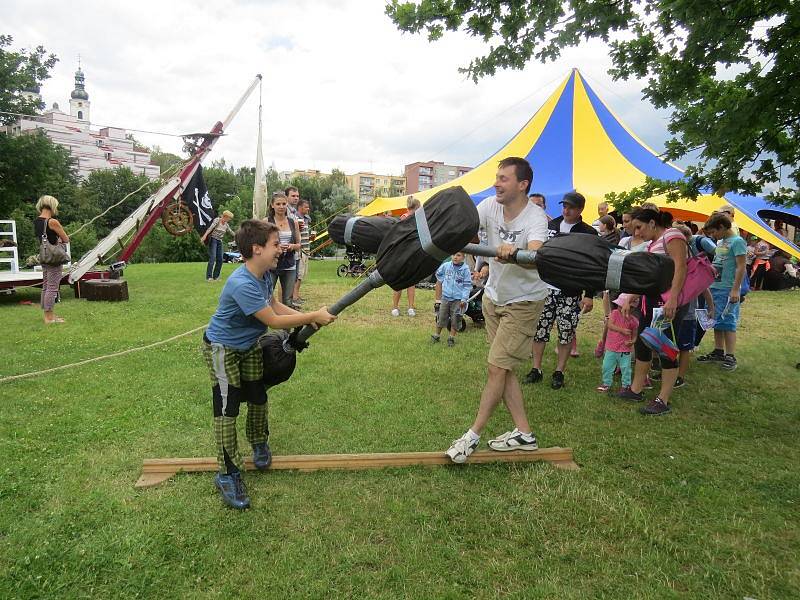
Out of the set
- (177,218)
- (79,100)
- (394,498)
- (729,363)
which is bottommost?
(394,498)

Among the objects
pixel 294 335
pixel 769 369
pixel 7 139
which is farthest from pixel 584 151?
pixel 7 139

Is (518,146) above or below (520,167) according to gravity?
above

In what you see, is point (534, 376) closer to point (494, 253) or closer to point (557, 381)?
point (557, 381)

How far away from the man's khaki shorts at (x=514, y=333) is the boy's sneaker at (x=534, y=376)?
7.42 ft

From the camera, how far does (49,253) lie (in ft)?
27.1

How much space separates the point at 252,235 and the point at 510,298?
1.90m

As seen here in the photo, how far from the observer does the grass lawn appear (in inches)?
105

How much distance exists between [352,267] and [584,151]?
784 centimetres

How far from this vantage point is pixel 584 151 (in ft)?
43.0

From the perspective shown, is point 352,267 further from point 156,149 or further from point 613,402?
point 156,149

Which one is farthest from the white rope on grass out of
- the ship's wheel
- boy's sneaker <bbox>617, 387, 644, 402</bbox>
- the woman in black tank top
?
the ship's wheel

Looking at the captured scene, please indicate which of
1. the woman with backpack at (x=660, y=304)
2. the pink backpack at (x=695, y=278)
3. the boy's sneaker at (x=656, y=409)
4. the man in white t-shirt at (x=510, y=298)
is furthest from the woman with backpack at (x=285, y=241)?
the pink backpack at (x=695, y=278)

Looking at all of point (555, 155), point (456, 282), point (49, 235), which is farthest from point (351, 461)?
point (555, 155)

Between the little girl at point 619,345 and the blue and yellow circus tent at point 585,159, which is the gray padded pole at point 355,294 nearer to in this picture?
the little girl at point 619,345
